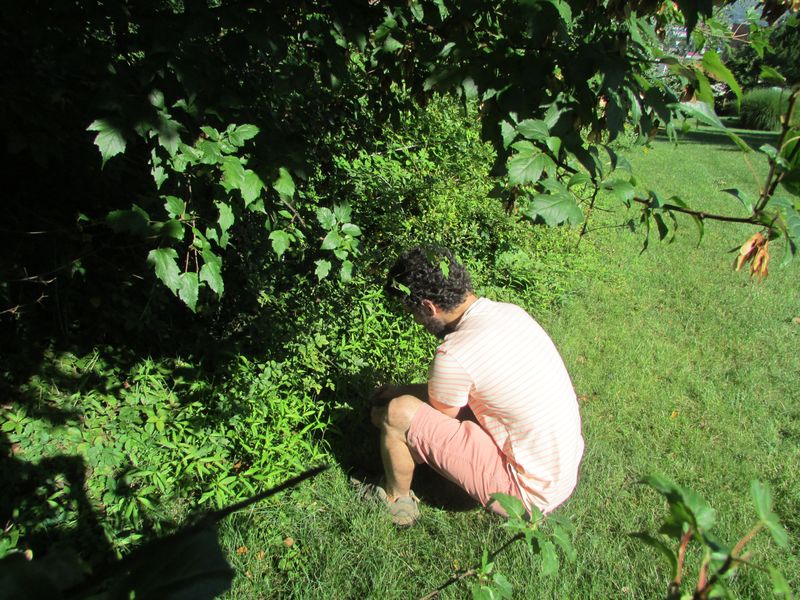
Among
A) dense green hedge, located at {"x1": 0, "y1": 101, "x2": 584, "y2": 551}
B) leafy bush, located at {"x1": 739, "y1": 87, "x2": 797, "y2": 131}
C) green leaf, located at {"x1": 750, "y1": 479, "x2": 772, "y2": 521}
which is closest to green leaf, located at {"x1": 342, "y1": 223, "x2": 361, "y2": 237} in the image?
dense green hedge, located at {"x1": 0, "y1": 101, "x2": 584, "y2": 551}

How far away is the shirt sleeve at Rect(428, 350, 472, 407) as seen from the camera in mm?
2650

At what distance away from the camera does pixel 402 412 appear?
2.91m

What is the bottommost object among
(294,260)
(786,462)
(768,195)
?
(786,462)

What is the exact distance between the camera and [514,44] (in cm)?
200

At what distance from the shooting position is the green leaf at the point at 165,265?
70.9 inches

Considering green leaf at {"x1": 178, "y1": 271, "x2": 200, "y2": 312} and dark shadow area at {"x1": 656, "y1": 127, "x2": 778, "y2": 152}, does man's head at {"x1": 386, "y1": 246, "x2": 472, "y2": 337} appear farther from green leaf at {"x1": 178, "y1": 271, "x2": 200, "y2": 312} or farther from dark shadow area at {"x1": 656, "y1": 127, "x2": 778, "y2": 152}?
dark shadow area at {"x1": 656, "y1": 127, "x2": 778, "y2": 152}

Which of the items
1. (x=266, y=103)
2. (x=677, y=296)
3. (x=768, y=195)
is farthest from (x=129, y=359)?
(x=677, y=296)

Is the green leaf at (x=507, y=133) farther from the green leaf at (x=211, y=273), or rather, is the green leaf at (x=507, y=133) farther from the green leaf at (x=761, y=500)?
the green leaf at (x=761, y=500)

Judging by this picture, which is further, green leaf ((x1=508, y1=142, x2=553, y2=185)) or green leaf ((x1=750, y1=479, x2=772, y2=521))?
green leaf ((x1=508, y1=142, x2=553, y2=185))

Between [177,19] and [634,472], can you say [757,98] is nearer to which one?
[634,472]

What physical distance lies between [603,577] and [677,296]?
13.6ft

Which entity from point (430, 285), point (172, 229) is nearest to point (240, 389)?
point (430, 285)

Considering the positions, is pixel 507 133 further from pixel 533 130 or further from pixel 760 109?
pixel 760 109

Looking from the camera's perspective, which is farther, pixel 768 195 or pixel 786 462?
pixel 786 462
